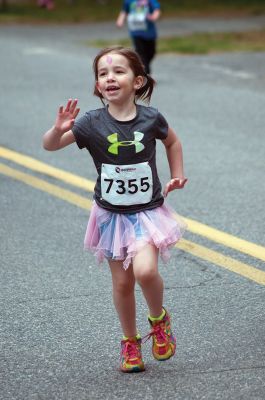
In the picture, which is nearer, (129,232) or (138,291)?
(129,232)

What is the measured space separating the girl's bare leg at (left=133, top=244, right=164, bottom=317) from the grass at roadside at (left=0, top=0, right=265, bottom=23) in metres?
26.6

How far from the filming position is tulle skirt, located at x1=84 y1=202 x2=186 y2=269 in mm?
5004

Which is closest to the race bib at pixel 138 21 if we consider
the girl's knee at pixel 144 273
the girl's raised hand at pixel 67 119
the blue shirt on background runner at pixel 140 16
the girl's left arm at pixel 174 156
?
the blue shirt on background runner at pixel 140 16

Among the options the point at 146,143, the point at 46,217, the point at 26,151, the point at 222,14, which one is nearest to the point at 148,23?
the point at 26,151

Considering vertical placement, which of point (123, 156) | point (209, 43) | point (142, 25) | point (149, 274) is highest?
point (123, 156)

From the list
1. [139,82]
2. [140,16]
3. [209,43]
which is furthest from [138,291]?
[209,43]

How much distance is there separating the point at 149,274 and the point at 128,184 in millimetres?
417

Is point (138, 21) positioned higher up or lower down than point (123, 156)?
lower down

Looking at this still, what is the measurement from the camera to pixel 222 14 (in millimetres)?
32562

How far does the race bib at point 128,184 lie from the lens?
16.6ft

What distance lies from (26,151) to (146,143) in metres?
5.92

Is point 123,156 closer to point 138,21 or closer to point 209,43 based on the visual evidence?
point 138,21

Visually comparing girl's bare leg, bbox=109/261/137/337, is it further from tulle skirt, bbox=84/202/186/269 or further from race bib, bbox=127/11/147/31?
race bib, bbox=127/11/147/31

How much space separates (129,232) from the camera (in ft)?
16.5
